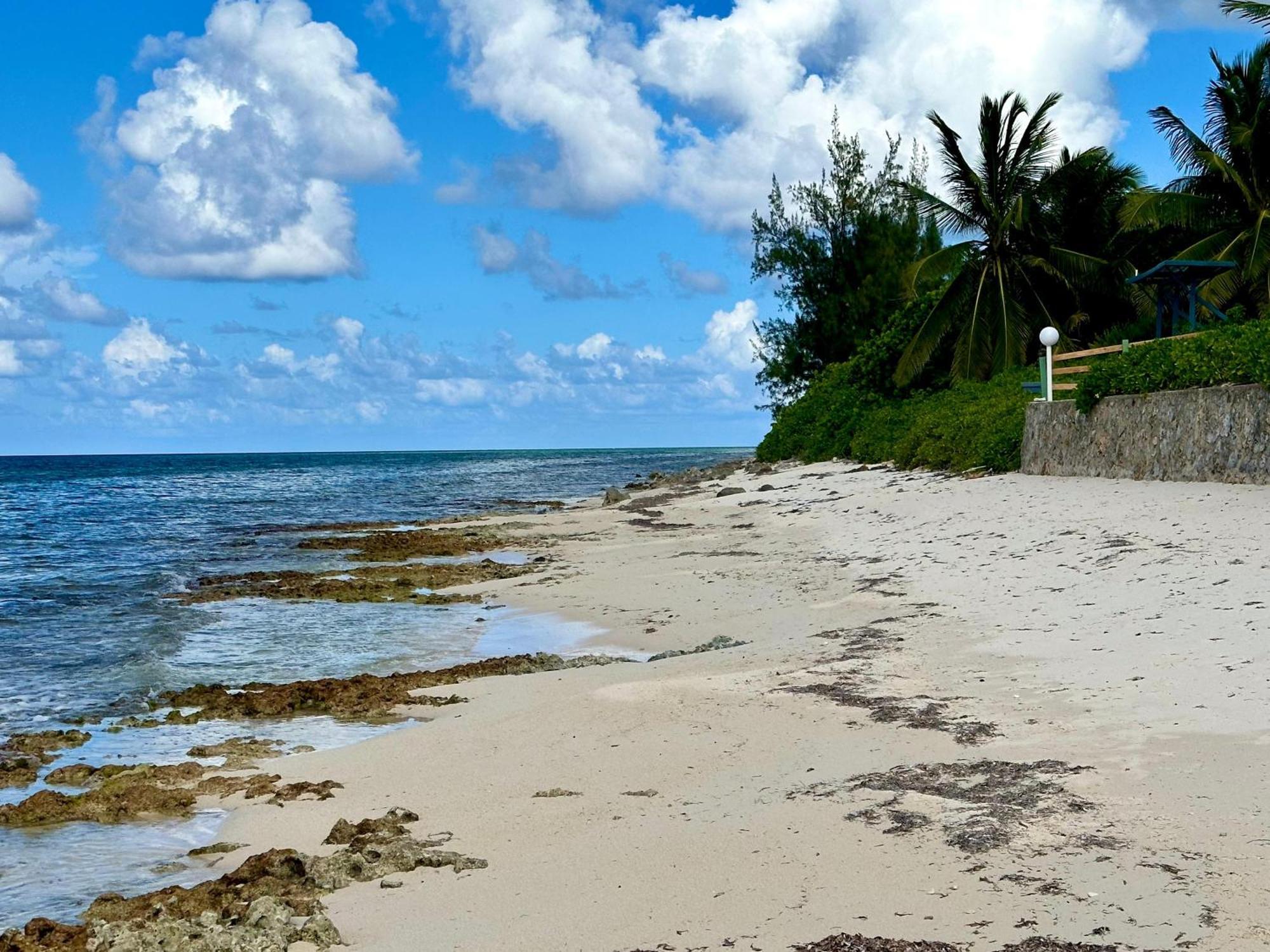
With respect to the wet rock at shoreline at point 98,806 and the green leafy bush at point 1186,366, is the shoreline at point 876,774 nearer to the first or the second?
the wet rock at shoreline at point 98,806

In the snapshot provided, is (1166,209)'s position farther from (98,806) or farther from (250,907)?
(250,907)

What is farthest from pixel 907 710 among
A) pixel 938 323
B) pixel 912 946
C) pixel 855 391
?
pixel 855 391

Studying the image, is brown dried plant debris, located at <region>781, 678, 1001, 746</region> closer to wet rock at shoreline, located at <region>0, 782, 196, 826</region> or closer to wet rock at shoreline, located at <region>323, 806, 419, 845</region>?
wet rock at shoreline, located at <region>323, 806, 419, 845</region>

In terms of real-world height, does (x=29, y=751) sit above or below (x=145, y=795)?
below

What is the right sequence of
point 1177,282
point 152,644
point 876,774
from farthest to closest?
point 1177,282, point 152,644, point 876,774

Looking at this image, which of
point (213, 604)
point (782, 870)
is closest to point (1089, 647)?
point (782, 870)

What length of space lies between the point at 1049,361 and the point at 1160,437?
14.6ft

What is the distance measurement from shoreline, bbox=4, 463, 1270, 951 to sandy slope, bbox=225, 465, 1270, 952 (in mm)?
19

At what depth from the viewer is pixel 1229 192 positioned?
28.6 meters

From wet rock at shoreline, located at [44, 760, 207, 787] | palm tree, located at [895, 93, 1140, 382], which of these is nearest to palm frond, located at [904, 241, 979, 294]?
palm tree, located at [895, 93, 1140, 382]

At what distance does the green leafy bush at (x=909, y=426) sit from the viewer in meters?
21.3

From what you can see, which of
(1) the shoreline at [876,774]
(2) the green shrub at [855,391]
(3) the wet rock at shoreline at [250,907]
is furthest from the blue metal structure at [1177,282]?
(3) the wet rock at shoreline at [250,907]

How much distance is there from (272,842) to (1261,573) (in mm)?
7723

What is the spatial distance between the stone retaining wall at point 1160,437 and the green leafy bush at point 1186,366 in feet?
0.76
